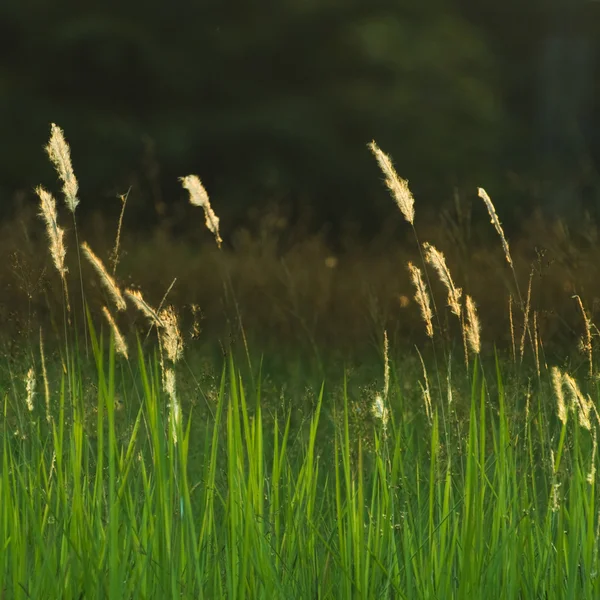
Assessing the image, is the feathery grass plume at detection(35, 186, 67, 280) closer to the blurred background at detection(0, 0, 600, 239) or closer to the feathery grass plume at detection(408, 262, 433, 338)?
the feathery grass plume at detection(408, 262, 433, 338)

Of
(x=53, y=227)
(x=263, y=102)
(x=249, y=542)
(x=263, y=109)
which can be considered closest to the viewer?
(x=249, y=542)

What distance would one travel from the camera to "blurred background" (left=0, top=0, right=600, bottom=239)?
39.2 feet

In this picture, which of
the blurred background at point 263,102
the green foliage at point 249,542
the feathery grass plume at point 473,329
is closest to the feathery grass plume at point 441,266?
the feathery grass plume at point 473,329

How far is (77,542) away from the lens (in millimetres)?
1868

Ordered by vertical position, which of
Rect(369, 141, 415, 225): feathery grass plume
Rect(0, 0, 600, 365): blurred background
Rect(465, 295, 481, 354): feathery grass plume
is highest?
Rect(0, 0, 600, 365): blurred background

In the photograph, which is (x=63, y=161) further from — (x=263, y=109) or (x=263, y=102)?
(x=263, y=102)

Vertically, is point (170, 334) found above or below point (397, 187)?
below

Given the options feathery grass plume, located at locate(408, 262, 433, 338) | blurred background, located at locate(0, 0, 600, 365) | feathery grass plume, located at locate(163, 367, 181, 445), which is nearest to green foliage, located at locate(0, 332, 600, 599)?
feathery grass plume, located at locate(163, 367, 181, 445)

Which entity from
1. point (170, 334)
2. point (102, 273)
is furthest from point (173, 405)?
point (102, 273)

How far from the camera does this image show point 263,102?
12.5 metres

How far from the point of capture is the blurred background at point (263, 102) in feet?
39.2

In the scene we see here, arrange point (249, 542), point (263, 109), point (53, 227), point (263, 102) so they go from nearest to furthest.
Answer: point (249, 542)
point (53, 227)
point (263, 109)
point (263, 102)

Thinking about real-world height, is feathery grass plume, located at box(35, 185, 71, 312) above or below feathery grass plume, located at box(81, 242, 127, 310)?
above

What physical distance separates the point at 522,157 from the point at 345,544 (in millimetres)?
12393
